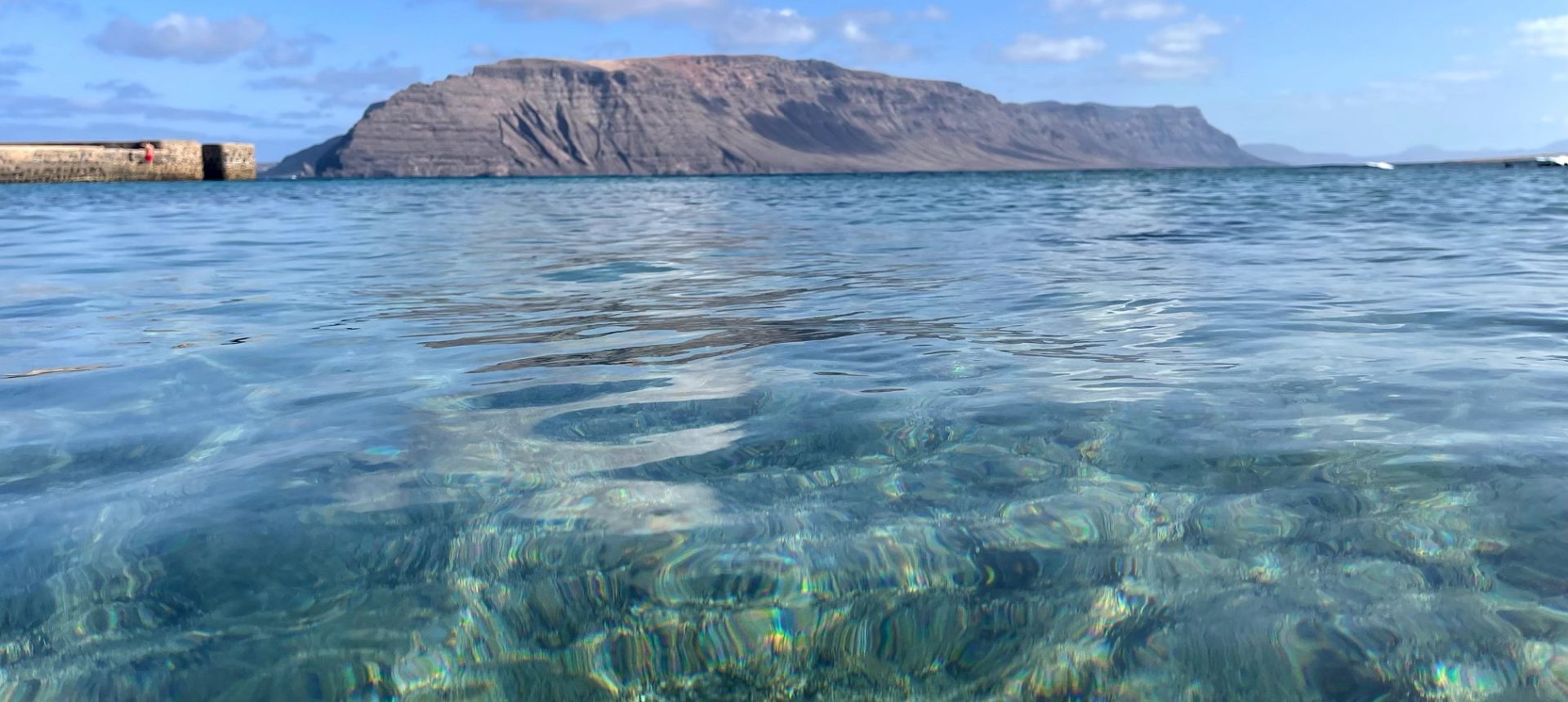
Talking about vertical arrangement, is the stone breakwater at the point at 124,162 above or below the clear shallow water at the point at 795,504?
above

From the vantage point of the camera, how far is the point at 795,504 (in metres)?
2.60

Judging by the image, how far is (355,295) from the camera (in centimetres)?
738

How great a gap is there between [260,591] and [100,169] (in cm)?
6735

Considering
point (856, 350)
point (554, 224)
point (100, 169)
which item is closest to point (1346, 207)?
point (554, 224)

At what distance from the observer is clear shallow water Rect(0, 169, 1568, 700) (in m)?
1.85

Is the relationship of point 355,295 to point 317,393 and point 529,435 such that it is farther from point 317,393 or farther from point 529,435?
point 529,435

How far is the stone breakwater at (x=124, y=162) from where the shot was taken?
53.2 metres

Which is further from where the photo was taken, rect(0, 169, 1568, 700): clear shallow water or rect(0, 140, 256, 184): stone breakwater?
rect(0, 140, 256, 184): stone breakwater

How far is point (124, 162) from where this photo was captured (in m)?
57.9

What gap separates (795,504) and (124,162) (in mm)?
67197

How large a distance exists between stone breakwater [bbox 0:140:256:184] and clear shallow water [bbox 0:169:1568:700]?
58.7 metres

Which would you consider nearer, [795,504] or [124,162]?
[795,504]

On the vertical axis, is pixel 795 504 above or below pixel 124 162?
below

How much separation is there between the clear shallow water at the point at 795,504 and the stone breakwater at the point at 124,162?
58.7 meters
